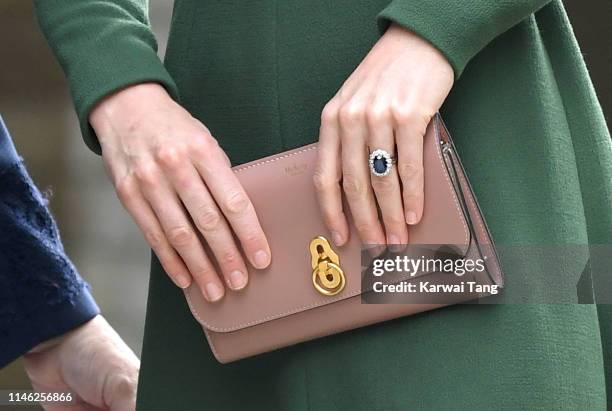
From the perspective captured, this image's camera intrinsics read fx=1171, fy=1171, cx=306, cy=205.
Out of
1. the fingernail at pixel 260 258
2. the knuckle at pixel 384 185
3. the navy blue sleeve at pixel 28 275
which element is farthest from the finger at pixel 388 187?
the navy blue sleeve at pixel 28 275

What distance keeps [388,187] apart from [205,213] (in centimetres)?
18

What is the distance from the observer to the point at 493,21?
1.10 meters

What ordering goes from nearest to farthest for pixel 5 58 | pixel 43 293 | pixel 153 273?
pixel 153 273
pixel 43 293
pixel 5 58

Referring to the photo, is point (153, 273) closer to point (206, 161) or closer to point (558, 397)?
point (206, 161)

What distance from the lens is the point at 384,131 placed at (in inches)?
41.8

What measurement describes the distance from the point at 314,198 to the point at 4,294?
0.48 meters

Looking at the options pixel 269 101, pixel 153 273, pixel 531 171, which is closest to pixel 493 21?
pixel 531 171

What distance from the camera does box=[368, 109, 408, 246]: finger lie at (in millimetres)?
1062

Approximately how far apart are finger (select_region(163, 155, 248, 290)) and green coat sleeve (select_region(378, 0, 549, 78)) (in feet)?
0.78

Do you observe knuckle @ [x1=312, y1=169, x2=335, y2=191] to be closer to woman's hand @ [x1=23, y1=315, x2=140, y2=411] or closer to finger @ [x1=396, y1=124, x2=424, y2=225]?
finger @ [x1=396, y1=124, x2=424, y2=225]

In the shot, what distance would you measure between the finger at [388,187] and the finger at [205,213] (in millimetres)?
155

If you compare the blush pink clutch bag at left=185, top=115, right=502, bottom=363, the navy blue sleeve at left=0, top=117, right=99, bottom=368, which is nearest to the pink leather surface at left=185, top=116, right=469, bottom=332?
the blush pink clutch bag at left=185, top=115, right=502, bottom=363

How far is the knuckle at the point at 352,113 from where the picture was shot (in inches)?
42.1

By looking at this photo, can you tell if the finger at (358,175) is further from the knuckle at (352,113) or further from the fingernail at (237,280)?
the fingernail at (237,280)
